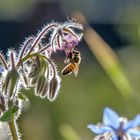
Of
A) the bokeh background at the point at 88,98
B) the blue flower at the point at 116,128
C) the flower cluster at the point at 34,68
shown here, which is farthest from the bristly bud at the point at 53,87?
the bokeh background at the point at 88,98

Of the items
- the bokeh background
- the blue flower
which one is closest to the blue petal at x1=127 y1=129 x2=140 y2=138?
the blue flower

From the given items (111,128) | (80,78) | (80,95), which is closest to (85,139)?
(80,95)

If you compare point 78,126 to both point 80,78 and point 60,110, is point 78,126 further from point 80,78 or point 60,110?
point 80,78

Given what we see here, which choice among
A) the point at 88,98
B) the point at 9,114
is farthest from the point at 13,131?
the point at 88,98

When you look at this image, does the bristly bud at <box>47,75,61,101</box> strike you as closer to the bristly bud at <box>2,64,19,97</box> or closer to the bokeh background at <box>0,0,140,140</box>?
the bristly bud at <box>2,64,19,97</box>

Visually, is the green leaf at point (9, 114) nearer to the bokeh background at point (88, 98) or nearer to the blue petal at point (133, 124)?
the blue petal at point (133, 124)

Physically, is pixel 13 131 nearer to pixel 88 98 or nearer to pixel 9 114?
pixel 9 114
